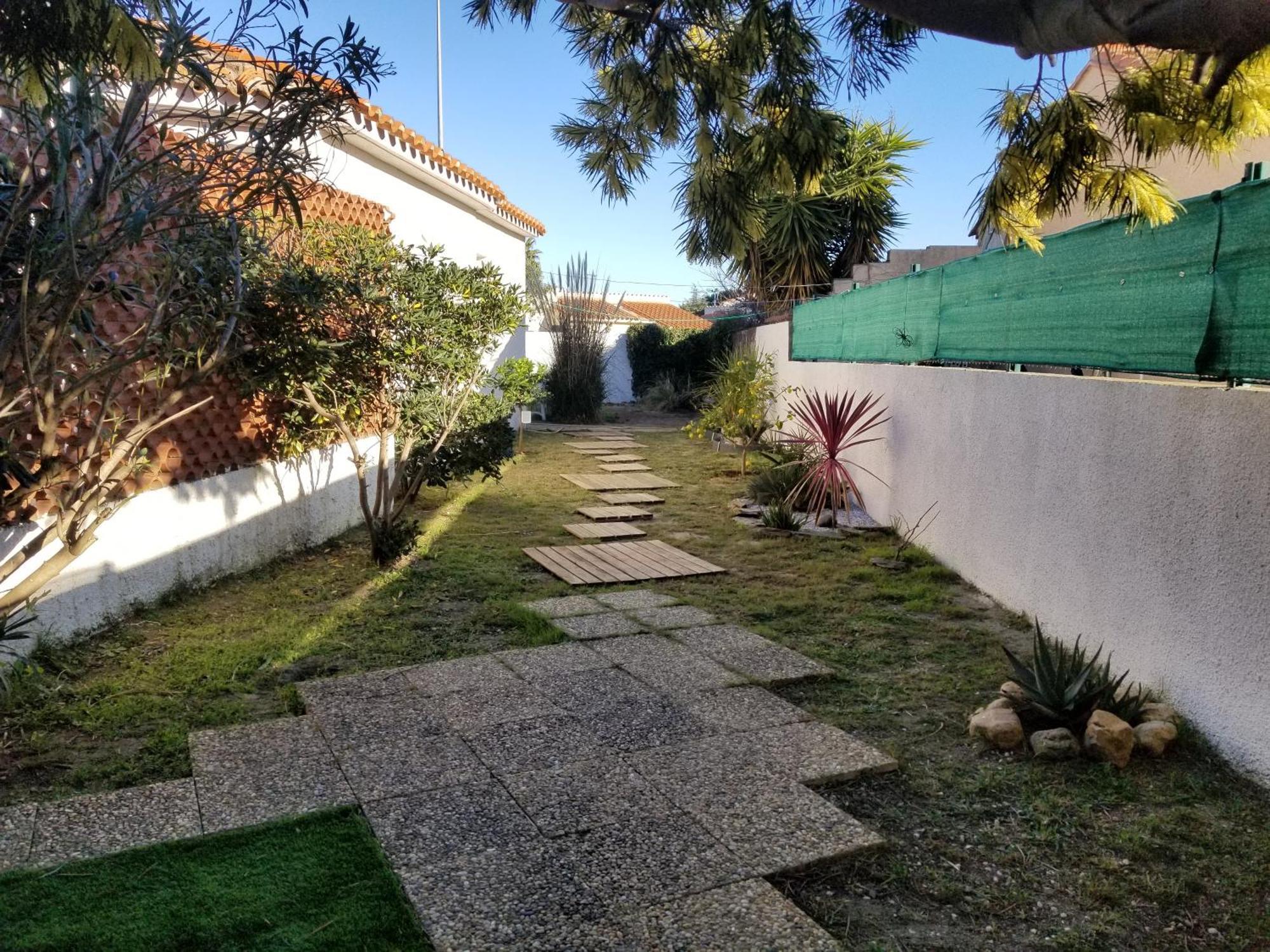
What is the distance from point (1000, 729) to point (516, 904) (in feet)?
6.18

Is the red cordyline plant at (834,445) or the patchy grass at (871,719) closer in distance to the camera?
the patchy grass at (871,719)

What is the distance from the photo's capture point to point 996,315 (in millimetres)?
5145

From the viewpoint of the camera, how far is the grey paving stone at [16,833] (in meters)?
2.28

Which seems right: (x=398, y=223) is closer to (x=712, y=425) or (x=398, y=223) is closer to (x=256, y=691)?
(x=712, y=425)

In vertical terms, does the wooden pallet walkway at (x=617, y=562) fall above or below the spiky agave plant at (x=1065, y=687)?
below

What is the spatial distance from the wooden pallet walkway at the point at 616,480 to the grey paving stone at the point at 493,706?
542 centimetres

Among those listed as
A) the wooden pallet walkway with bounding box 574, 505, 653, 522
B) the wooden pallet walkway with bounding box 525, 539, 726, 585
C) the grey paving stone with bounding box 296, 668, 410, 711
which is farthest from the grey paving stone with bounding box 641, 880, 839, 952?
the wooden pallet walkway with bounding box 574, 505, 653, 522

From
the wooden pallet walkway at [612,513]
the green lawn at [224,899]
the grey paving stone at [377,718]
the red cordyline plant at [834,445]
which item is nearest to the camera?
the green lawn at [224,899]

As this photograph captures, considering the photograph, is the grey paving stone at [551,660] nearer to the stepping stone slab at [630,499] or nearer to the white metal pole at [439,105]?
the stepping stone slab at [630,499]

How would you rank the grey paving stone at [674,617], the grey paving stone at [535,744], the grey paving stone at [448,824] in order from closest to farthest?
the grey paving stone at [448,824], the grey paving stone at [535,744], the grey paving stone at [674,617]

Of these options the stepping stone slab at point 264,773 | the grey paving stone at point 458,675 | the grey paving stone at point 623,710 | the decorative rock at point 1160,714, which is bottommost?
the grey paving stone at point 623,710

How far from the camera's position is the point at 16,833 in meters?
2.42

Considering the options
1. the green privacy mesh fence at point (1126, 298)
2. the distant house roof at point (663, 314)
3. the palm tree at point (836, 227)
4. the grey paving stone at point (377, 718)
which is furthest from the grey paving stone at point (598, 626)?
the distant house roof at point (663, 314)

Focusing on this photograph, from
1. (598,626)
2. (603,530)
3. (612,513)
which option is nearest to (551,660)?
(598,626)
